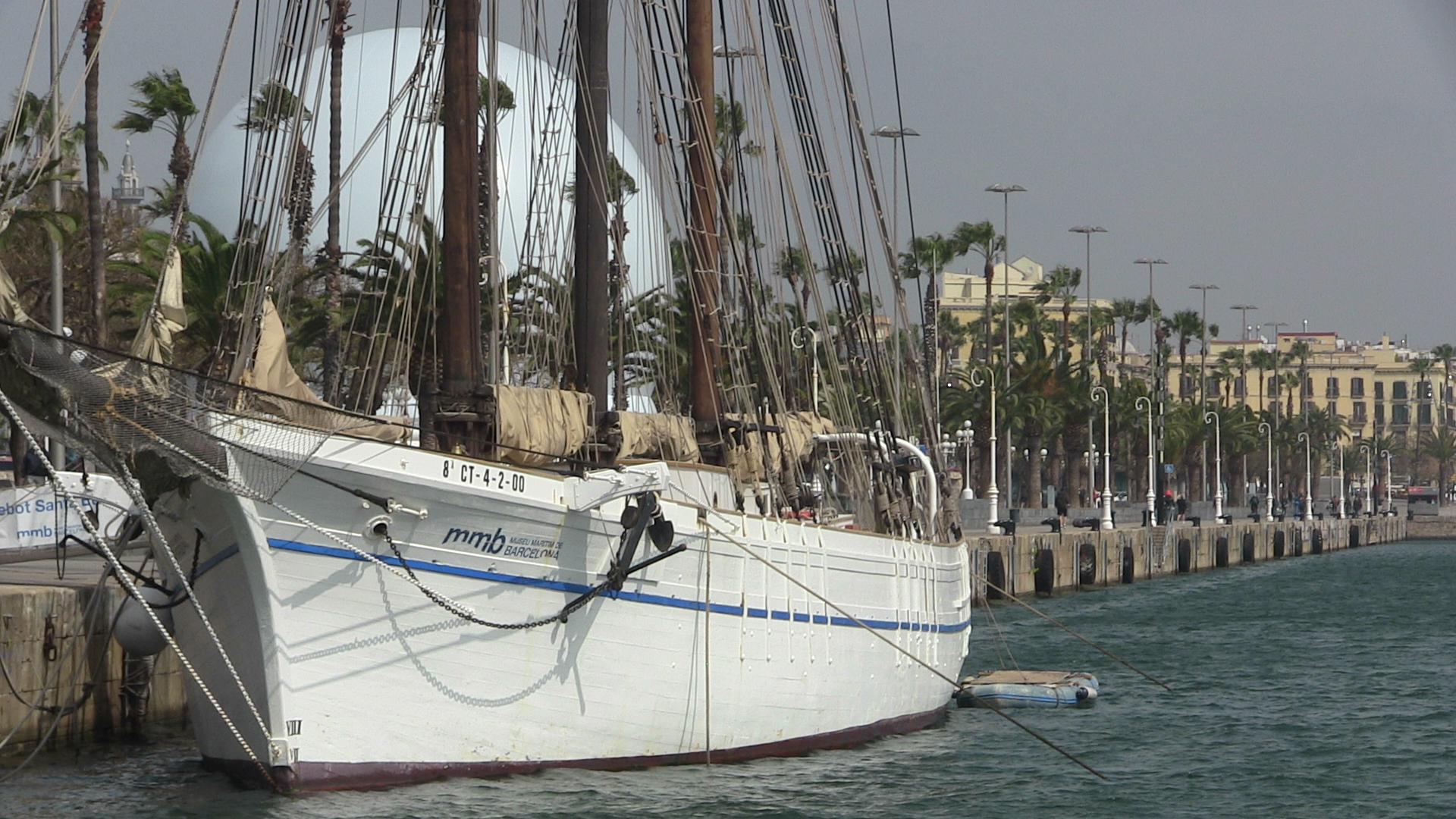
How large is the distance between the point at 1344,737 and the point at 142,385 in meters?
18.3

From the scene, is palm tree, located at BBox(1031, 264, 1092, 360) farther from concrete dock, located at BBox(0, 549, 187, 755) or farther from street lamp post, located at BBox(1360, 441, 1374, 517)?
concrete dock, located at BBox(0, 549, 187, 755)

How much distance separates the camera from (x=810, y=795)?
19953 mm

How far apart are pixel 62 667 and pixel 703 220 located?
1072 cm

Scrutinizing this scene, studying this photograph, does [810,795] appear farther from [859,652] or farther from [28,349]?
[28,349]

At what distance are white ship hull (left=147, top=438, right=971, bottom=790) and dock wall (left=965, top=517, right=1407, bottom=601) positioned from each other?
996 cm

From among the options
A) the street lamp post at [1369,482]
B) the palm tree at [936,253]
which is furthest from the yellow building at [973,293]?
the palm tree at [936,253]

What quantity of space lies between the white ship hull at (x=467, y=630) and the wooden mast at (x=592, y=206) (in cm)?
302

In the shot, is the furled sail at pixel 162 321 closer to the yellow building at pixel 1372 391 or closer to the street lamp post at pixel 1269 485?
the street lamp post at pixel 1269 485

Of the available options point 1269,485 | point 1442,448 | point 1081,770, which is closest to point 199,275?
point 1081,770

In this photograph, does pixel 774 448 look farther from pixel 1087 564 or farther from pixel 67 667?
pixel 1087 564

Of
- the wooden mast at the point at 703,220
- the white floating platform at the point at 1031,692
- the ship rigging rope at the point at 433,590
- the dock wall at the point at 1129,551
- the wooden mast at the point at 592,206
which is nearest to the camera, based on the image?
the ship rigging rope at the point at 433,590

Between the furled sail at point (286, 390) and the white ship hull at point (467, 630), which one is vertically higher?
the furled sail at point (286, 390)

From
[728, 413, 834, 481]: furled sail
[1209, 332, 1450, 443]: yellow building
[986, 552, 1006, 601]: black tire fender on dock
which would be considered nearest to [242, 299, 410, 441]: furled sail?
[728, 413, 834, 481]: furled sail

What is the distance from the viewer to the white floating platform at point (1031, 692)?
98.3 feet
